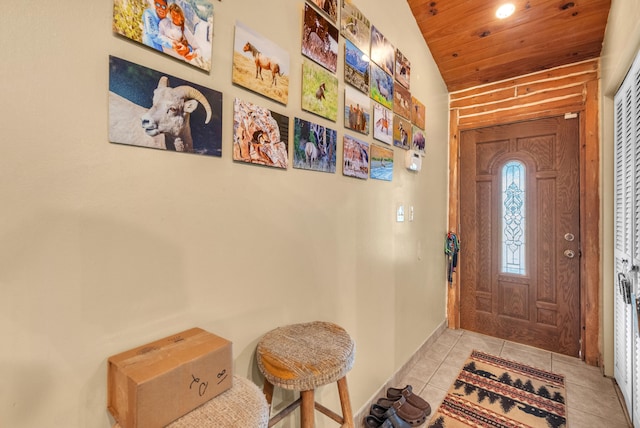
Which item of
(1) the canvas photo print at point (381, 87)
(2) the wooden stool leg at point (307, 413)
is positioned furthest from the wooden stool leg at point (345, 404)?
(1) the canvas photo print at point (381, 87)

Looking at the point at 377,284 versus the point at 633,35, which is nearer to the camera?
the point at 633,35

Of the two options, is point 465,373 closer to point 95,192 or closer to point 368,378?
point 368,378

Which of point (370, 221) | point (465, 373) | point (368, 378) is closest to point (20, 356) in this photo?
point (370, 221)

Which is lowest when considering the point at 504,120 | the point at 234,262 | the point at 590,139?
the point at 234,262

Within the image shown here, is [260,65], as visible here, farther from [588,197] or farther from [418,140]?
[588,197]

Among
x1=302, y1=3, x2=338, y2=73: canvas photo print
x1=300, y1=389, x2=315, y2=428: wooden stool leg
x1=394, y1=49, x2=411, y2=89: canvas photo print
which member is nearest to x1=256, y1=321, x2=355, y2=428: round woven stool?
x1=300, y1=389, x2=315, y2=428: wooden stool leg

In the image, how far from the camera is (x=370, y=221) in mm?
1862

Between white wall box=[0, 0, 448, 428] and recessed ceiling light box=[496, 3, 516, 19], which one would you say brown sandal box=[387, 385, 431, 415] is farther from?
recessed ceiling light box=[496, 3, 516, 19]

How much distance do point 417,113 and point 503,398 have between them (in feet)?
7.40

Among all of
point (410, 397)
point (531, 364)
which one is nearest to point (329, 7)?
point (410, 397)

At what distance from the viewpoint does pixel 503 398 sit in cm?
204

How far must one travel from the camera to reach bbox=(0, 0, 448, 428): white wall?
26.0 inches

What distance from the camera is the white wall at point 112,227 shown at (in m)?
0.66

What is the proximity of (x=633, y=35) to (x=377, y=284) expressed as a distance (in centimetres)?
197
